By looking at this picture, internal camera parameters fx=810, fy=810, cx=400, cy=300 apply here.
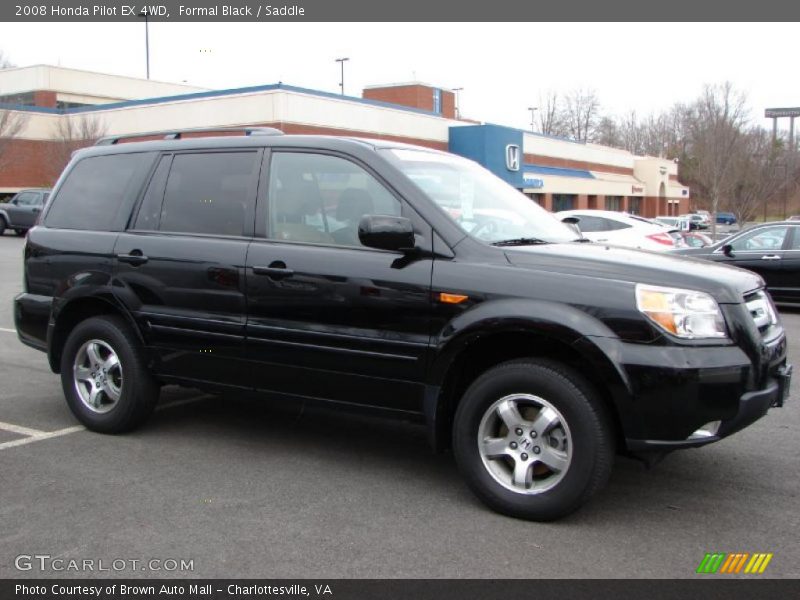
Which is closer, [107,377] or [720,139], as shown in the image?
[107,377]

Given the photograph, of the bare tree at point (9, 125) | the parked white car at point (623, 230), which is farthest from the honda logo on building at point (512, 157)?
the parked white car at point (623, 230)

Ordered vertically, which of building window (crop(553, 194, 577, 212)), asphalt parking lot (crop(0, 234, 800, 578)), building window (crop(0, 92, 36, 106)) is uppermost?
building window (crop(0, 92, 36, 106))

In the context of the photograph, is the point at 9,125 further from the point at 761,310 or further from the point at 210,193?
the point at 761,310

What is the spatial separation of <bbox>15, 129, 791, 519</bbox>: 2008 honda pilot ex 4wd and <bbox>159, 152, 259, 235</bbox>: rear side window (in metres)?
0.01

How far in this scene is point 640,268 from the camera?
407 centimetres

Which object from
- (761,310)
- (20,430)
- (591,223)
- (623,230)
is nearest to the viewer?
(761,310)

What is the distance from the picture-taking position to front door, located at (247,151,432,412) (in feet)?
14.5

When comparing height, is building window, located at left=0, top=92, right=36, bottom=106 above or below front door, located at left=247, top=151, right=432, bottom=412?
above

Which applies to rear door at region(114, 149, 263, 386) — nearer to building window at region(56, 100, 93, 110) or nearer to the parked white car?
the parked white car

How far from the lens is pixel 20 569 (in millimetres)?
3557

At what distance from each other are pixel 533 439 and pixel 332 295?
1.38 metres

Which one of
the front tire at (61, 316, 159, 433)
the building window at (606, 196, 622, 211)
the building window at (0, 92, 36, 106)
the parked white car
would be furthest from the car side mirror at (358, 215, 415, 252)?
the building window at (606, 196, 622, 211)

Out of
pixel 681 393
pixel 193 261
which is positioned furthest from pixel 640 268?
pixel 193 261

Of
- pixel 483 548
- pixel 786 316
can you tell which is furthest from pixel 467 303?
pixel 786 316
